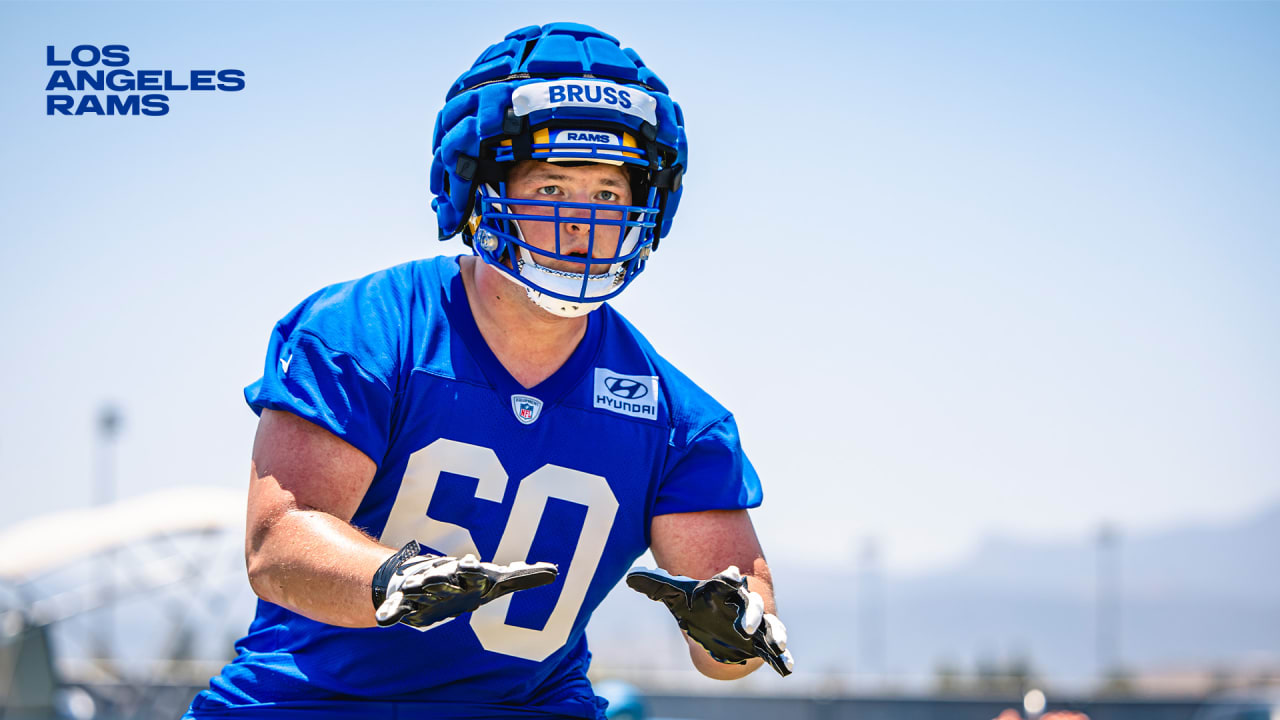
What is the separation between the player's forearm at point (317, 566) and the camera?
2.85 metres

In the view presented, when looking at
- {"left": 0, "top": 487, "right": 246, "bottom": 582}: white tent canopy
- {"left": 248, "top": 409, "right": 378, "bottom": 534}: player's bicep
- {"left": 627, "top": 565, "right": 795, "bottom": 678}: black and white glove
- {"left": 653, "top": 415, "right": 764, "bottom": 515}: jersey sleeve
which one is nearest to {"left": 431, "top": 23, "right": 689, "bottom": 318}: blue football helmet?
{"left": 653, "top": 415, "right": 764, "bottom": 515}: jersey sleeve

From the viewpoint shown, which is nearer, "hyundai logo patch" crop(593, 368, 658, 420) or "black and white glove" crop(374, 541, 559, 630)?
"black and white glove" crop(374, 541, 559, 630)

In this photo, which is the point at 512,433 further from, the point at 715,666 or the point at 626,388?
the point at 715,666

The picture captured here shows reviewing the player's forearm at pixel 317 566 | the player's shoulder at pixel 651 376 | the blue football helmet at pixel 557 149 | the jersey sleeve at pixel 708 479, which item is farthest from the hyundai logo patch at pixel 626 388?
the player's forearm at pixel 317 566

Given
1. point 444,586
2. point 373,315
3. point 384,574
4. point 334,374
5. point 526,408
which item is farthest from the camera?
point 526,408

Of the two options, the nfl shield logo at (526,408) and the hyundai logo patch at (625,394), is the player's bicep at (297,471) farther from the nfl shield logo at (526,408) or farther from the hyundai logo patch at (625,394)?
the hyundai logo patch at (625,394)

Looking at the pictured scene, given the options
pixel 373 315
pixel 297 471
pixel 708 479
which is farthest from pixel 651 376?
pixel 297 471

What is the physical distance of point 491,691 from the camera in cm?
352

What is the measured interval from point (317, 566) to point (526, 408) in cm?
80

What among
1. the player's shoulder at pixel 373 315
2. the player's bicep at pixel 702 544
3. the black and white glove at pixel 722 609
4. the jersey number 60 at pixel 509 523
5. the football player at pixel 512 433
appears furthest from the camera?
the player's bicep at pixel 702 544

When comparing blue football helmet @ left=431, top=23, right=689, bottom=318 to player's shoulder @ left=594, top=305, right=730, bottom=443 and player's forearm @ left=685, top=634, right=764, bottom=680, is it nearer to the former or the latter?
player's shoulder @ left=594, top=305, right=730, bottom=443

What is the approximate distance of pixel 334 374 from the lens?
3162 millimetres

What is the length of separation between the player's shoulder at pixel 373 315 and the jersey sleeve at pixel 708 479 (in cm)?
83

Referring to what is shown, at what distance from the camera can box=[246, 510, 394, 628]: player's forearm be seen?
285 centimetres
